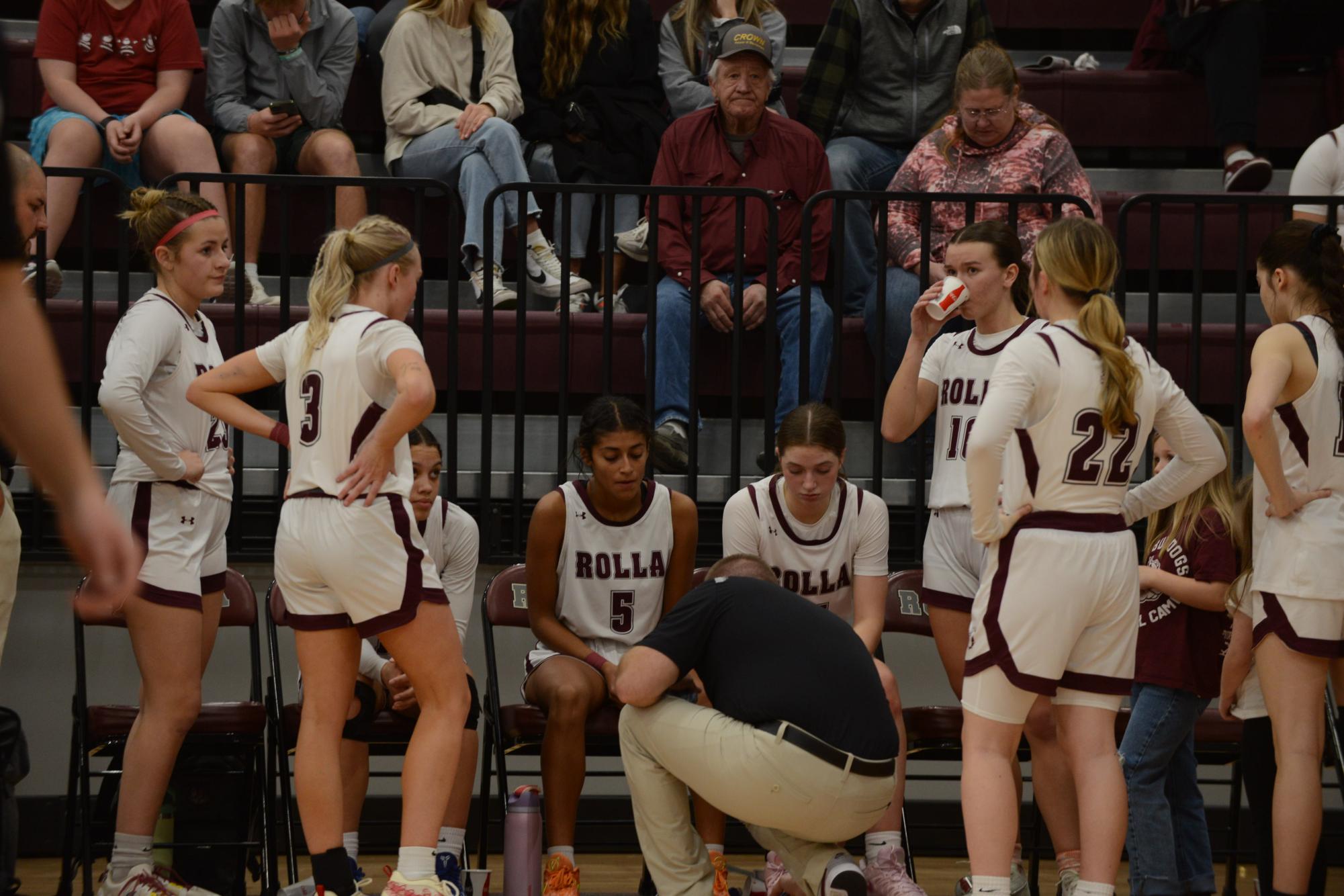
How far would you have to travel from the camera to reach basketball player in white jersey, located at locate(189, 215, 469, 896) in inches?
135

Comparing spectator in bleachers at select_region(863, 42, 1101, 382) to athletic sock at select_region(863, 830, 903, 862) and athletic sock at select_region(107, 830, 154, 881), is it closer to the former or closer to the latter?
athletic sock at select_region(863, 830, 903, 862)

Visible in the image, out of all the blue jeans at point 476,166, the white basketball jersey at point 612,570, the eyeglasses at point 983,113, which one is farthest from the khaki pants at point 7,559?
the eyeglasses at point 983,113

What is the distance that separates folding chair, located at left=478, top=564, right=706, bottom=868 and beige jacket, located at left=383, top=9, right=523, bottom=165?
222cm

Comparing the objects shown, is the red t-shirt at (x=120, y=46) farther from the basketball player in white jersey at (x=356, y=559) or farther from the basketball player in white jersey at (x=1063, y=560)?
the basketball player in white jersey at (x=1063, y=560)

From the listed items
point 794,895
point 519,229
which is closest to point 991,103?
point 519,229

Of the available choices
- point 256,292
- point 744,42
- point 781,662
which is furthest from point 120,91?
point 781,662

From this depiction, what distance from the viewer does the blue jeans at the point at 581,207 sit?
5.77 metres

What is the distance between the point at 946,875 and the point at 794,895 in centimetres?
103

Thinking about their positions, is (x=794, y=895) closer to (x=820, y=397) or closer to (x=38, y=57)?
(x=820, y=397)

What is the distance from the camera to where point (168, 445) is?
12.6 ft

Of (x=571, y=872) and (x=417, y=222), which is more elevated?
(x=417, y=222)

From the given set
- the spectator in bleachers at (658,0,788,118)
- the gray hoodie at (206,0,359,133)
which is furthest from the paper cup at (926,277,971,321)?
the gray hoodie at (206,0,359,133)

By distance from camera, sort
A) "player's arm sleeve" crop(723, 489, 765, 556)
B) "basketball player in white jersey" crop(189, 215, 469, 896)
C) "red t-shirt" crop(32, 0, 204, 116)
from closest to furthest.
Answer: "basketball player in white jersey" crop(189, 215, 469, 896)
"player's arm sleeve" crop(723, 489, 765, 556)
"red t-shirt" crop(32, 0, 204, 116)

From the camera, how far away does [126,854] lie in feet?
12.5
